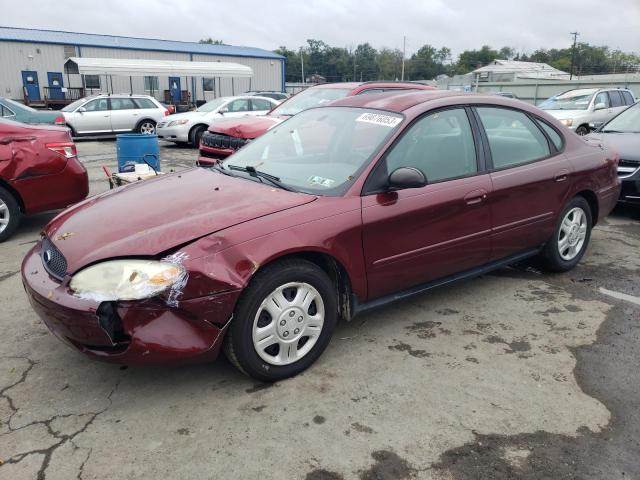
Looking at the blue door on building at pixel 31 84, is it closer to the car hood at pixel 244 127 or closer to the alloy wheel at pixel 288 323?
the car hood at pixel 244 127

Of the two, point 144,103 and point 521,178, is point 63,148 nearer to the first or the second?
point 521,178

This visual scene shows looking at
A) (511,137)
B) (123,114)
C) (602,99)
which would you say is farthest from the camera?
(123,114)

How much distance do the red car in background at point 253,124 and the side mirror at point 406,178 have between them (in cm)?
385

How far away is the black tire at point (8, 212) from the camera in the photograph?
213 inches

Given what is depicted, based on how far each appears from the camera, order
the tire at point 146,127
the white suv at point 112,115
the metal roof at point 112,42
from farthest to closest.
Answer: the metal roof at point 112,42 → the tire at point 146,127 → the white suv at point 112,115

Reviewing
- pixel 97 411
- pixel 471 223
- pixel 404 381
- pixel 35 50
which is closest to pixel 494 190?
pixel 471 223

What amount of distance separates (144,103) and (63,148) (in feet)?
37.6

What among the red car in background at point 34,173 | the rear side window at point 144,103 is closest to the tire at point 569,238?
the red car in background at point 34,173

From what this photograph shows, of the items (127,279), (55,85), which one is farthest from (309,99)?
(55,85)

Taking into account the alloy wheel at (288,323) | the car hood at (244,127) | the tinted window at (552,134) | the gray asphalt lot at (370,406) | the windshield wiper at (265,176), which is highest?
the tinted window at (552,134)

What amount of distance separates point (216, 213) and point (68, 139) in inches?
153

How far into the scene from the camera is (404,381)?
2977 millimetres

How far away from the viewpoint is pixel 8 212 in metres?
5.43

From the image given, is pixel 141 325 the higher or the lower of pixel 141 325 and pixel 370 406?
the higher
